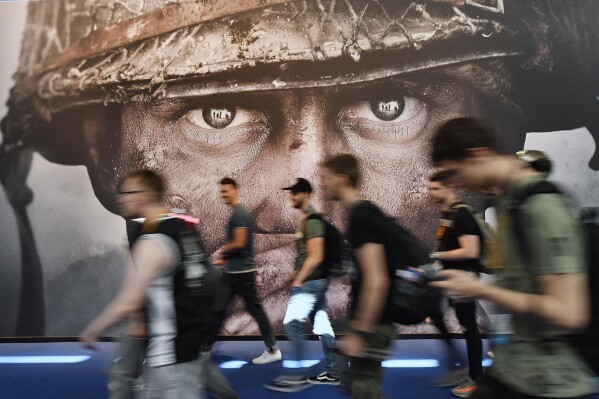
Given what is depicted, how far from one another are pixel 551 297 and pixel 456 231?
2.89 m

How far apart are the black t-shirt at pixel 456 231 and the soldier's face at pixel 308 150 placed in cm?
277

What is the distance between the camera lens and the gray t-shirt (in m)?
5.46

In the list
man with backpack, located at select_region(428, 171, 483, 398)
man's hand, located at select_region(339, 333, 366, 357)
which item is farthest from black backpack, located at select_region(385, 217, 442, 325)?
man with backpack, located at select_region(428, 171, 483, 398)

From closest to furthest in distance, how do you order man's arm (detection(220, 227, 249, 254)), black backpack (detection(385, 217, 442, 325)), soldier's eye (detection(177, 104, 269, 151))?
black backpack (detection(385, 217, 442, 325))
man's arm (detection(220, 227, 249, 254))
soldier's eye (detection(177, 104, 269, 151))

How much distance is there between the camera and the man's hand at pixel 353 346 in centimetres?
274

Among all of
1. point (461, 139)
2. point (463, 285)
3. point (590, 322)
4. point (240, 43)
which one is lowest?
point (590, 322)

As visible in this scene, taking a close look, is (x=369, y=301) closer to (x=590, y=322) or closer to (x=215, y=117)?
(x=590, y=322)

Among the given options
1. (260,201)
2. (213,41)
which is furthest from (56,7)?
(260,201)

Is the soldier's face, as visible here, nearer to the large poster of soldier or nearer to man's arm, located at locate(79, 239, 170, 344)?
the large poster of soldier

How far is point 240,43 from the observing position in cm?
750

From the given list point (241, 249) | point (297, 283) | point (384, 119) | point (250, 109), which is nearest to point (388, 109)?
point (384, 119)

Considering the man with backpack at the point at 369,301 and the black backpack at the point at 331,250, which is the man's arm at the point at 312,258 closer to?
the black backpack at the point at 331,250

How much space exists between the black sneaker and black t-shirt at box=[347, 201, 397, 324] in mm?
2369

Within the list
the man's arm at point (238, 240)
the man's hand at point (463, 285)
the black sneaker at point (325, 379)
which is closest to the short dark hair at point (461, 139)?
the man's hand at point (463, 285)
